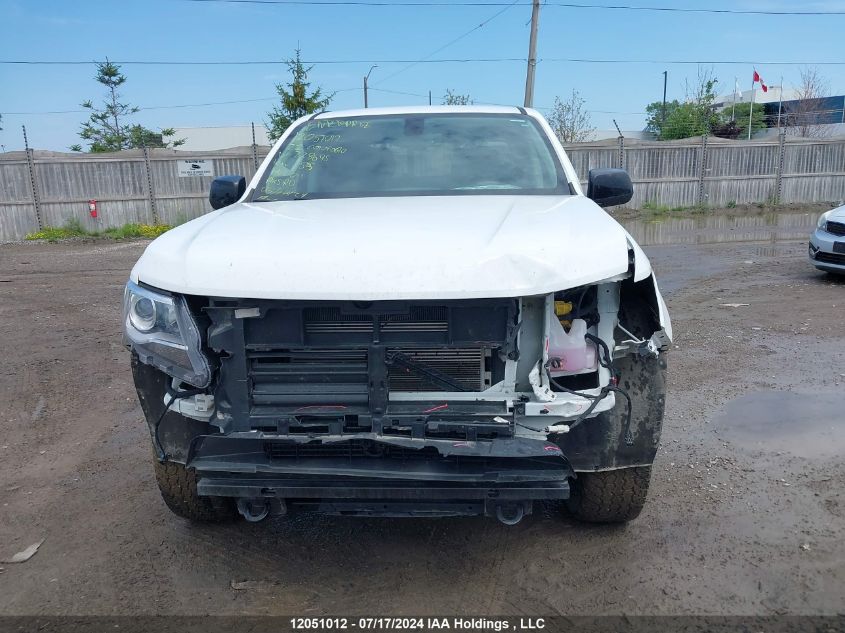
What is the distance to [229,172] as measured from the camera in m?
17.9

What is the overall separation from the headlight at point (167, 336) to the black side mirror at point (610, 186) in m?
2.44

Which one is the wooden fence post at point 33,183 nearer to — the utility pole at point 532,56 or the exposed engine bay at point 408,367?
the utility pole at point 532,56

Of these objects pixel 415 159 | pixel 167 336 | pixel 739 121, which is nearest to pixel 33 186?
pixel 415 159

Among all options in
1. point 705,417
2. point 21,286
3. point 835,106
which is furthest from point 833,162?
point 835,106

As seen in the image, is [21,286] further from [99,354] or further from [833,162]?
[833,162]

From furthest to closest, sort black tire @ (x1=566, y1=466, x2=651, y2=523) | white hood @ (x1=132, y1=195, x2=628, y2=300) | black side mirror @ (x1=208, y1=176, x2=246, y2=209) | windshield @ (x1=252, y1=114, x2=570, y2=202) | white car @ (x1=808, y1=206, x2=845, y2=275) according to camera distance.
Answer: white car @ (x1=808, y1=206, x2=845, y2=275) < black side mirror @ (x1=208, y1=176, x2=246, y2=209) < windshield @ (x1=252, y1=114, x2=570, y2=202) < black tire @ (x1=566, y1=466, x2=651, y2=523) < white hood @ (x1=132, y1=195, x2=628, y2=300)

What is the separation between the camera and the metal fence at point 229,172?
658 inches

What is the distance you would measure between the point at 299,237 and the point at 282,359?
486 millimetres

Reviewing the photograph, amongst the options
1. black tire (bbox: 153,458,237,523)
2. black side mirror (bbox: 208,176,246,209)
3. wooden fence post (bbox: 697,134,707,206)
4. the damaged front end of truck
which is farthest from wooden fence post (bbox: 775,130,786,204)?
black tire (bbox: 153,458,237,523)

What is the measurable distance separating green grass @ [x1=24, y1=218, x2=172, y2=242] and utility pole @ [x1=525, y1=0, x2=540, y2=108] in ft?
34.9

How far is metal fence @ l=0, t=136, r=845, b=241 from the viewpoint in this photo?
16719 millimetres

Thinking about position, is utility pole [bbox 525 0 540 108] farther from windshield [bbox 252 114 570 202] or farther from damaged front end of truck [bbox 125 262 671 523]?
damaged front end of truck [bbox 125 262 671 523]

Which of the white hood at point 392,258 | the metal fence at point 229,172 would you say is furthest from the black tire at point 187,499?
the metal fence at point 229,172

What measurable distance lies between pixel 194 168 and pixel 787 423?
15903 mm
